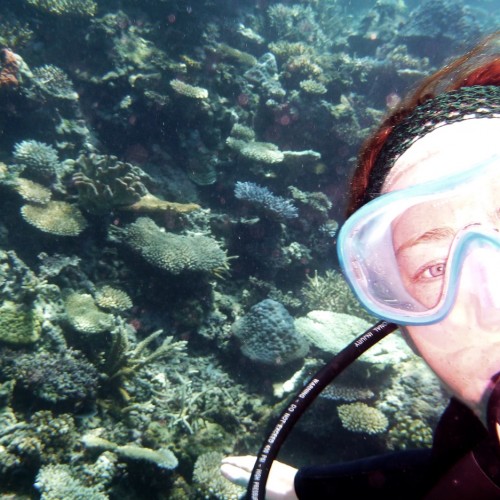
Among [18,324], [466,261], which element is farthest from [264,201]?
[466,261]

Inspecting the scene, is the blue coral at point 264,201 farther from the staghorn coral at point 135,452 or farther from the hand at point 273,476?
the hand at point 273,476

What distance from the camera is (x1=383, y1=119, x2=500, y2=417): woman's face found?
111 cm

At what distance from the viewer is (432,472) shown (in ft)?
6.19

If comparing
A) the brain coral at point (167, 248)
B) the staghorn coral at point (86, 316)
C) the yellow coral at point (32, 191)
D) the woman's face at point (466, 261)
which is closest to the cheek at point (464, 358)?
the woman's face at point (466, 261)

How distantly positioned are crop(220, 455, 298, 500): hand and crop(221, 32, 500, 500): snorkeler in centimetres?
90

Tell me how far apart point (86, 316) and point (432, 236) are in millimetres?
4667

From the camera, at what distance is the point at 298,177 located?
899 cm

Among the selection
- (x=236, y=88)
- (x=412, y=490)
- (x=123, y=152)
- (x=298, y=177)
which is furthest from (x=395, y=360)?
(x=236, y=88)

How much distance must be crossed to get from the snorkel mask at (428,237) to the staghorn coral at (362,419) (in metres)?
3.45

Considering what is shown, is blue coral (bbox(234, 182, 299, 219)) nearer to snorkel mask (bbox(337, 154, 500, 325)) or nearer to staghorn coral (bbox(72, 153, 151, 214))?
staghorn coral (bbox(72, 153, 151, 214))

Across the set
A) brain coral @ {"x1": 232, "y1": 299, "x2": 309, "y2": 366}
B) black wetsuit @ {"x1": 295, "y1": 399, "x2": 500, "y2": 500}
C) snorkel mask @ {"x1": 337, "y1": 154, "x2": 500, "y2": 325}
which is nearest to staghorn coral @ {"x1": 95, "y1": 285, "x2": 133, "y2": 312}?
brain coral @ {"x1": 232, "y1": 299, "x2": 309, "y2": 366}

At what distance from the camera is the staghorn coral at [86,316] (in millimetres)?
4707

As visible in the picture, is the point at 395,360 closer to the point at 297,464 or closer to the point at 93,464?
the point at 297,464

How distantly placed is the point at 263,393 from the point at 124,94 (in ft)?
24.3
